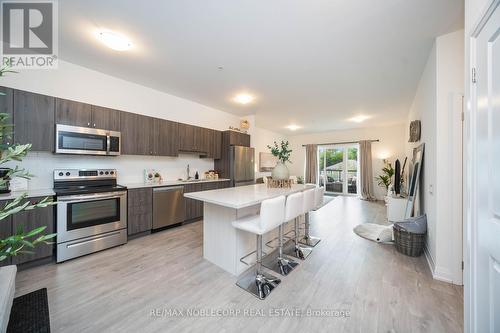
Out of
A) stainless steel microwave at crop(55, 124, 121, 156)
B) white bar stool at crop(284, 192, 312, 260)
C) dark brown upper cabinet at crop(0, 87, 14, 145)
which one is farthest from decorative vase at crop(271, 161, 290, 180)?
dark brown upper cabinet at crop(0, 87, 14, 145)

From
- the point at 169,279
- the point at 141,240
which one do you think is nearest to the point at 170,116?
the point at 141,240

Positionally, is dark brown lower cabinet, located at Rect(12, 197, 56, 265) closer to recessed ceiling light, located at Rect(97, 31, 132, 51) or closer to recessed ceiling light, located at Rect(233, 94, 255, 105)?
recessed ceiling light, located at Rect(97, 31, 132, 51)

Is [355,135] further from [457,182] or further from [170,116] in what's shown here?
[170,116]

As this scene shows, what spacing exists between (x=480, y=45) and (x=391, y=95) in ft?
11.3

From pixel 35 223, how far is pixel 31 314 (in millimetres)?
Result: 1253

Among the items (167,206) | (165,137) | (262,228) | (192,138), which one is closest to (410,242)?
(262,228)

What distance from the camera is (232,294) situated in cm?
199

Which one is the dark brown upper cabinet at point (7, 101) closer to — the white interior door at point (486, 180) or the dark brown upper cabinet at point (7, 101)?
the dark brown upper cabinet at point (7, 101)

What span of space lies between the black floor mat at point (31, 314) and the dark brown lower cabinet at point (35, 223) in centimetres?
71

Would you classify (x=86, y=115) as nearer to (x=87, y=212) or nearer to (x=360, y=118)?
(x=87, y=212)

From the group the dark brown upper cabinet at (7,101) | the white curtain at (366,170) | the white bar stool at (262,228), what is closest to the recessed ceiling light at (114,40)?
the dark brown upper cabinet at (7,101)

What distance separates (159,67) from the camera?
10.1 ft

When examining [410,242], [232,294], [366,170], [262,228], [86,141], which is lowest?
[232,294]

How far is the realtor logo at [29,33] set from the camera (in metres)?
2.02
